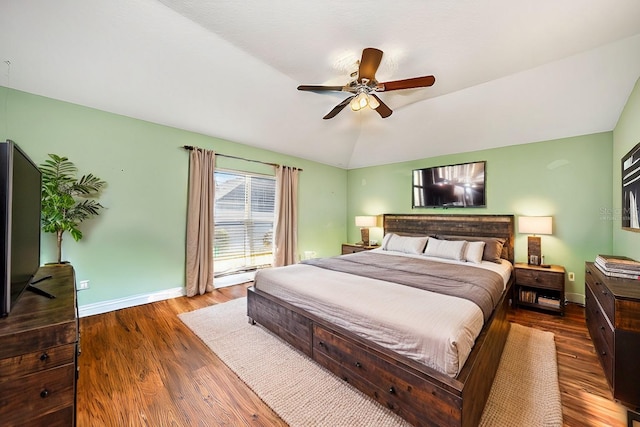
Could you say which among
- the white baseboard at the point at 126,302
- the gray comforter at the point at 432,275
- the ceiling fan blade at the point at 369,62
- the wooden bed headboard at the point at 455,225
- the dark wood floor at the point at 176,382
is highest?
the ceiling fan blade at the point at 369,62

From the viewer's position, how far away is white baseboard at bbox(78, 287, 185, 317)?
2986 millimetres

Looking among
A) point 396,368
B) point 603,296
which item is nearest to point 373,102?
point 396,368

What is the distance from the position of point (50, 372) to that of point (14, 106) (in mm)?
3145

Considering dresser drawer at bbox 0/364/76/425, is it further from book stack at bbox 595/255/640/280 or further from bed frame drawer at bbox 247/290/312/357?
book stack at bbox 595/255/640/280

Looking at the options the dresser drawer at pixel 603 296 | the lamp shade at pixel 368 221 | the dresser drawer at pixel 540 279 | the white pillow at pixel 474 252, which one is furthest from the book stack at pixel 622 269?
the lamp shade at pixel 368 221

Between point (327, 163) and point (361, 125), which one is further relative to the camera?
point (327, 163)

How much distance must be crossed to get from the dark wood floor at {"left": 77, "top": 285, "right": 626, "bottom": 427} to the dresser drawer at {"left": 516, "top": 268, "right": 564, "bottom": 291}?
0.48m

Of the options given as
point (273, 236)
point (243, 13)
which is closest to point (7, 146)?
point (243, 13)

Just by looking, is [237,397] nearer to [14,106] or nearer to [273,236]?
[273,236]

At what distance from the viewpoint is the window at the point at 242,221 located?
13.9 feet

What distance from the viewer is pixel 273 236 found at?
4898 mm

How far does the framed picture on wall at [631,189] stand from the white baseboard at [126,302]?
5.40 meters

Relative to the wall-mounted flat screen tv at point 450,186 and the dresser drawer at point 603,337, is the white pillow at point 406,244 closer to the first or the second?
the wall-mounted flat screen tv at point 450,186

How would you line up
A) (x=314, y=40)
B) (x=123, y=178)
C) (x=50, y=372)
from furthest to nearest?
(x=123, y=178), (x=314, y=40), (x=50, y=372)
